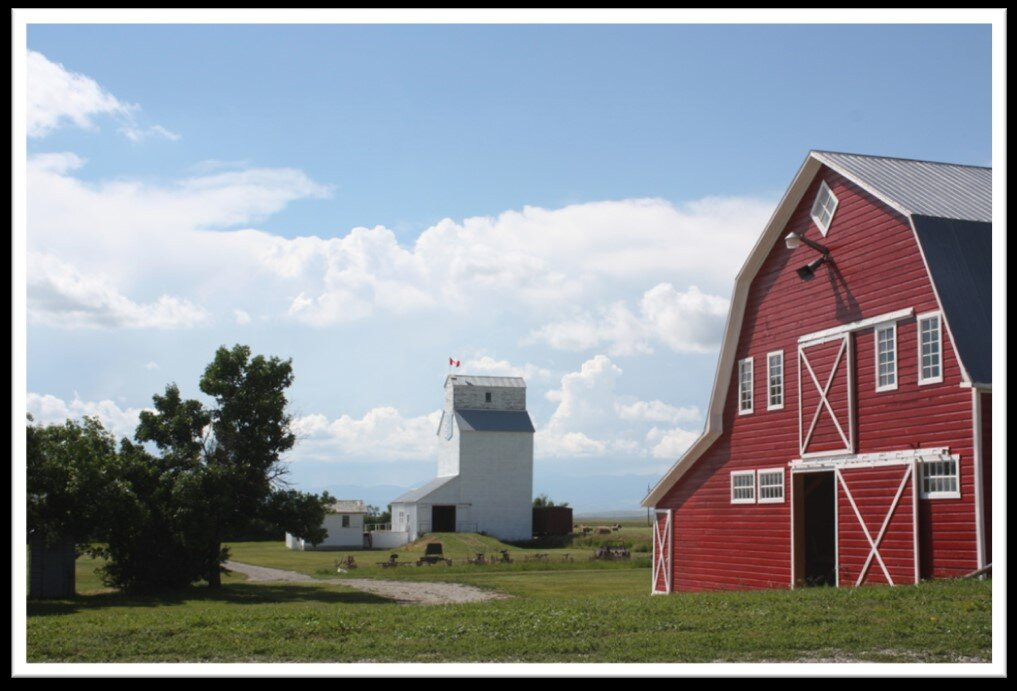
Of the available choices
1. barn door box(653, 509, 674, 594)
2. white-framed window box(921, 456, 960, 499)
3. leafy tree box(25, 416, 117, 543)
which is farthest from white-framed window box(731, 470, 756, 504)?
leafy tree box(25, 416, 117, 543)

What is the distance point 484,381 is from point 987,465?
5539 centimetres

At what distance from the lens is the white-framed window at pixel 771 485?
87.1 ft

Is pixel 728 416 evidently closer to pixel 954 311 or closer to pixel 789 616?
pixel 954 311

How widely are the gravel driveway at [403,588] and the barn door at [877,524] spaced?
398 inches

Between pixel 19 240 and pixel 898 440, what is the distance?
1703 centimetres

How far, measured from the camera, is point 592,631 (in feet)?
51.0

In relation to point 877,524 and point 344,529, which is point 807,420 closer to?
point 877,524

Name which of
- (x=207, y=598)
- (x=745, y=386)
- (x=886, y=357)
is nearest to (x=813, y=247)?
(x=886, y=357)

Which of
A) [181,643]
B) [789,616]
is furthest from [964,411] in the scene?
[181,643]

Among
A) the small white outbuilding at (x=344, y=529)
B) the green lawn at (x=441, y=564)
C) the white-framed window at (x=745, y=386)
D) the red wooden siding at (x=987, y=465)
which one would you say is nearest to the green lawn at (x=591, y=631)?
the red wooden siding at (x=987, y=465)

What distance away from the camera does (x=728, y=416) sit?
28.5m

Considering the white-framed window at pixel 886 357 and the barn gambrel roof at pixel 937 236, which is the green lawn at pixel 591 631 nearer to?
the barn gambrel roof at pixel 937 236

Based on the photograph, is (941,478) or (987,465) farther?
(941,478)

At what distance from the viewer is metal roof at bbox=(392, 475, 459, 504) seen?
69.5 metres
